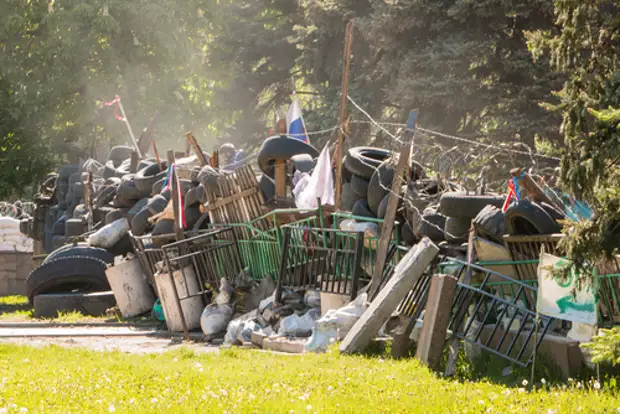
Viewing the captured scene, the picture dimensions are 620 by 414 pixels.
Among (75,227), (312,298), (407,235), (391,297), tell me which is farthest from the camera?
(75,227)

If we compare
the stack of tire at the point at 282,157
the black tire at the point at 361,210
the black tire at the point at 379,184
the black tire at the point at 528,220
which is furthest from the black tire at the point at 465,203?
the stack of tire at the point at 282,157

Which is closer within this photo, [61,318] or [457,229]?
[457,229]

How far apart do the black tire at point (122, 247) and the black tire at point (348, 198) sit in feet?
21.3

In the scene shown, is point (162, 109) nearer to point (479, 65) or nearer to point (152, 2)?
point (152, 2)

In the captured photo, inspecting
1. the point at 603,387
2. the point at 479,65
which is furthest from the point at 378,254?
the point at 479,65

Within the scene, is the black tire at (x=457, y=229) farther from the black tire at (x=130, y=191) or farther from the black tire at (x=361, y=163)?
the black tire at (x=130, y=191)

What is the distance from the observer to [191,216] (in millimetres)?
17094

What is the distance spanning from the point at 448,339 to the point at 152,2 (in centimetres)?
3670

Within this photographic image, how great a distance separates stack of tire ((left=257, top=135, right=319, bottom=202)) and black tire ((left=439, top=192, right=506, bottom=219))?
4.05 metres

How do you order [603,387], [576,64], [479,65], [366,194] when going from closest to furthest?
1. [576,64]
2. [603,387]
3. [366,194]
4. [479,65]

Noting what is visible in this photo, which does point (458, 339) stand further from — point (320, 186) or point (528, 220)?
point (320, 186)

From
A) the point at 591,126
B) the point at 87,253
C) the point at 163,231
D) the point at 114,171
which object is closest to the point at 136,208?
the point at 87,253

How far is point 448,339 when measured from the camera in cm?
945

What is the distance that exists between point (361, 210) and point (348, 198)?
0.94 meters
